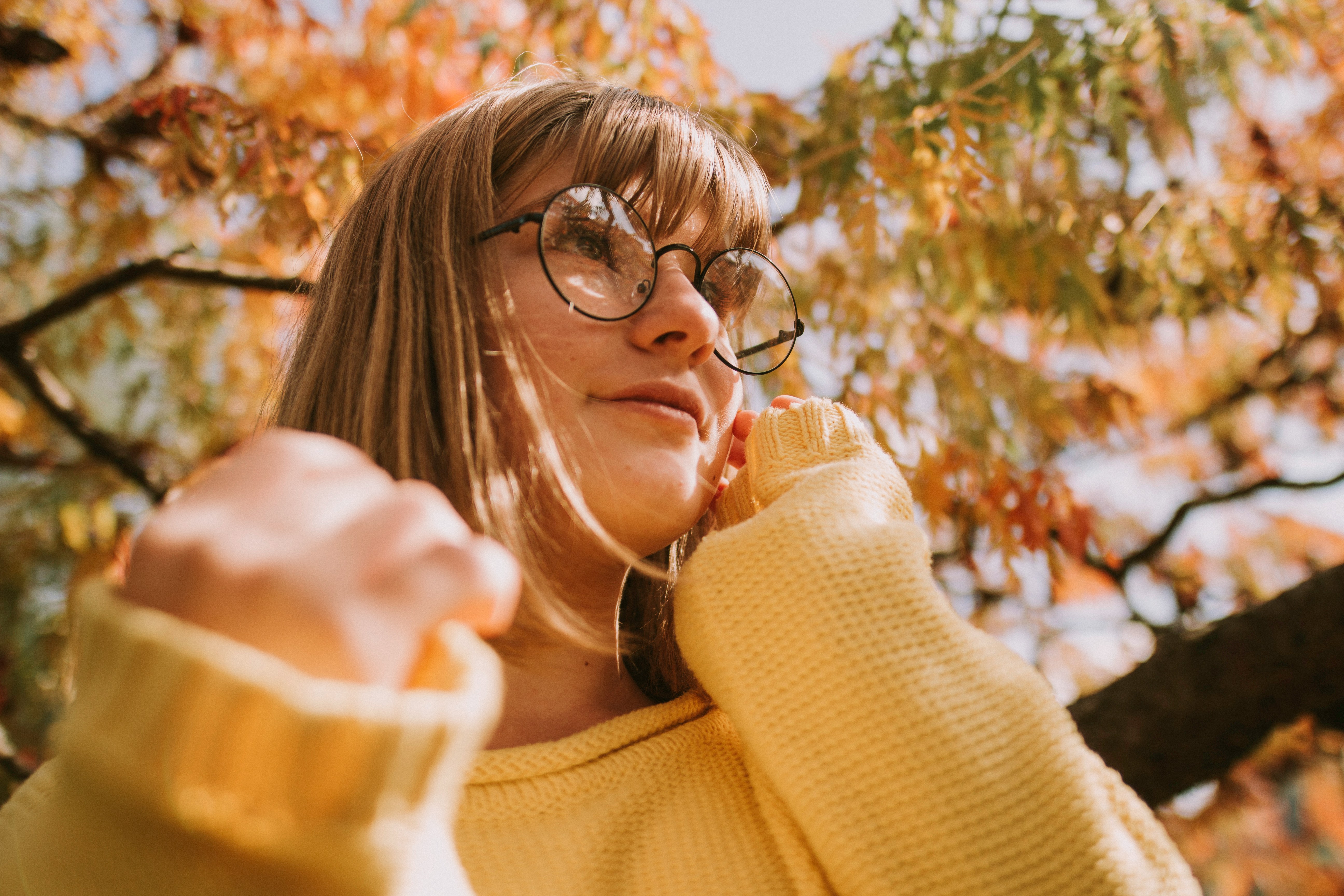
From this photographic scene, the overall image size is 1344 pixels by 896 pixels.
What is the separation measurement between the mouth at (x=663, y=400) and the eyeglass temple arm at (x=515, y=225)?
1.06ft

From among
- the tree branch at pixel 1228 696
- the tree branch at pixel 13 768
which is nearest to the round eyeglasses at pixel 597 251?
the tree branch at pixel 1228 696

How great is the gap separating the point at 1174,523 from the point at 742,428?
3.69m

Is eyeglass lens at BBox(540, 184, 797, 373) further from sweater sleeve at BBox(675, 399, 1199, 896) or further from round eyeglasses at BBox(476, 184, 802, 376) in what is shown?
sweater sleeve at BBox(675, 399, 1199, 896)

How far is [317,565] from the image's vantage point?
1.93 feet

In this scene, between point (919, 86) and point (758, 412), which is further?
point (919, 86)

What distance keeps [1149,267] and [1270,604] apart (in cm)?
108

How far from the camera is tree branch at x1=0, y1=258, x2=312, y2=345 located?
100 inches

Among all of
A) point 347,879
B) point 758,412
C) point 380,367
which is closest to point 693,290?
point 758,412

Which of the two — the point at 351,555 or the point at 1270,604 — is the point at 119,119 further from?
the point at 1270,604

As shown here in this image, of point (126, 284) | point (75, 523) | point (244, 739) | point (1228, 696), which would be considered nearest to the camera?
point (244, 739)

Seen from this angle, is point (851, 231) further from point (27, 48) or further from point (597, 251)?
point (27, 48)

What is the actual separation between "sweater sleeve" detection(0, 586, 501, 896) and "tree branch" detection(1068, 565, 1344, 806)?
2.30 meters

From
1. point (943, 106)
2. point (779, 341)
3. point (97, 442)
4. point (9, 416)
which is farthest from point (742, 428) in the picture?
point (9, 416)

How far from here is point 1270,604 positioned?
239 cm
